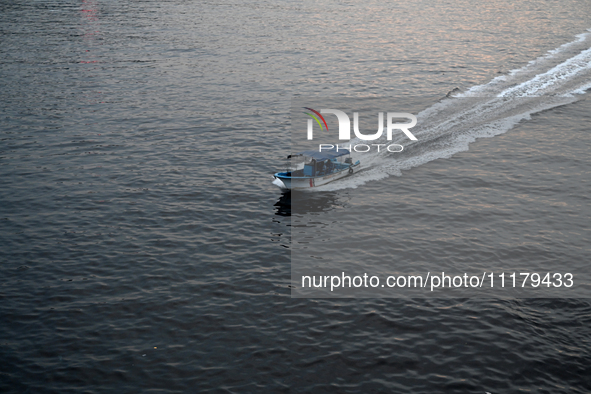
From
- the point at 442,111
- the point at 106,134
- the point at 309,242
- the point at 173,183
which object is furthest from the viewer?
the point at 442,111

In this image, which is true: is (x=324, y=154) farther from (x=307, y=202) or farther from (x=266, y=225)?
A: (x=266, y=225)

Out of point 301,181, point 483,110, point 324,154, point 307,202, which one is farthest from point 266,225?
point 483,110

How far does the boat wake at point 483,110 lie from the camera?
53156 mm

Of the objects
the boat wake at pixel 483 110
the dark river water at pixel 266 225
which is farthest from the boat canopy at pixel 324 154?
the dark river water at pixel 266 225

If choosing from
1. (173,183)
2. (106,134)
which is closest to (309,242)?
(173,183)

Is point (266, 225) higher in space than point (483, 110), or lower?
lower

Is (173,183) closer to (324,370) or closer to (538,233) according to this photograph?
(324,370)

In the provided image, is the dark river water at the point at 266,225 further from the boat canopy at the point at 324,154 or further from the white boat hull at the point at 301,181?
the boat canopy at the point at 324,154

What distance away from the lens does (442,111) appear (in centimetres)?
6406

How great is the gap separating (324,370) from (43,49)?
84.9 metres

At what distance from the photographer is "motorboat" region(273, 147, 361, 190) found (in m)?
46.3

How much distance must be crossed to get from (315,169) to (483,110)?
1071 inches

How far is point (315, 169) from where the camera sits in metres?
48.2

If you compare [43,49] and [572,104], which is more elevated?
[43,49]
